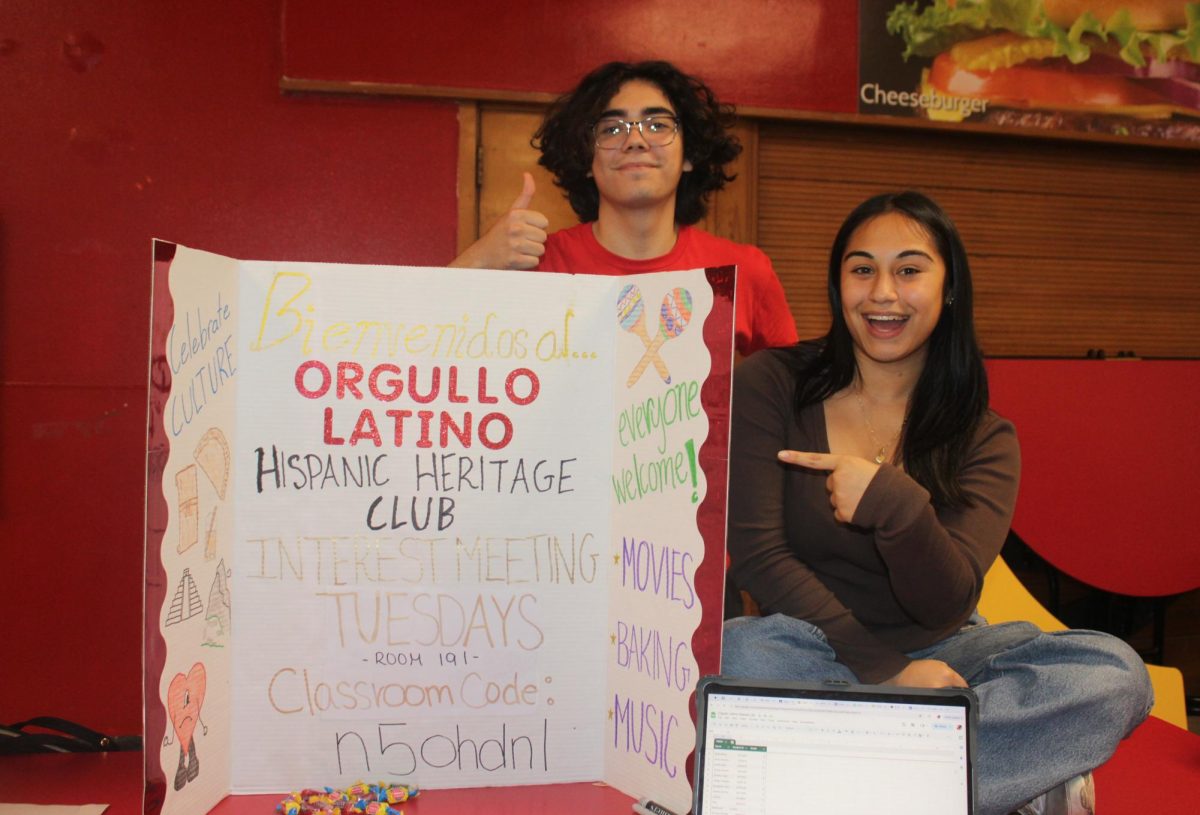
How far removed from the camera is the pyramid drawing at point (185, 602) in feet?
3.88

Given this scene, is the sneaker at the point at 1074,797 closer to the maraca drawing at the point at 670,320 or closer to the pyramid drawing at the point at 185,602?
the maraca drawing at the point at 670,320

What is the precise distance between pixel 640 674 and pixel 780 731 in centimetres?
21

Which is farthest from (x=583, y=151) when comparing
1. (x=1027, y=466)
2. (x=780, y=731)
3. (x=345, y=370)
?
(x=1027, y=466)

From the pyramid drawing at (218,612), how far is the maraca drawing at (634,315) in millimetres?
634

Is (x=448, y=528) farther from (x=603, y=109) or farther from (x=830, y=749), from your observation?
(x=603, y=109)

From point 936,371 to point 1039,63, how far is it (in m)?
2.08

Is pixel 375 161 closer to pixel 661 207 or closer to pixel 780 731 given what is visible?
pixel 661 207

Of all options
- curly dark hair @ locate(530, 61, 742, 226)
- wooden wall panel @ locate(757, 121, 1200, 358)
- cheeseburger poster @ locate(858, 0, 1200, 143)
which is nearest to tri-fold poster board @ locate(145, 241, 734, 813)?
curly dark hair @ locate(530, 61, 742, 226)

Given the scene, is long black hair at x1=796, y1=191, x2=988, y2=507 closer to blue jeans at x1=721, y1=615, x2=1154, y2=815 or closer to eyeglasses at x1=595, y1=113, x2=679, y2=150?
blue jeans at x1=721, y1=615, x2=1154, y2=815

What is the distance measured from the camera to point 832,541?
1523mm

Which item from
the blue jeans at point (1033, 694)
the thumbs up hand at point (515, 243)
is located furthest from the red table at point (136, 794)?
the thumbs up hand at point (515, 243)

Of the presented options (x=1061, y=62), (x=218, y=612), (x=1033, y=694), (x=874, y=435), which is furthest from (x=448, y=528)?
(x=1061, y=62)

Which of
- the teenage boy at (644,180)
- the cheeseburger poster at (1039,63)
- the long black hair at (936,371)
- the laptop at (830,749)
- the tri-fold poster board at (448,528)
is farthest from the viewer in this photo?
the cheeseburger poster at (1039,63)

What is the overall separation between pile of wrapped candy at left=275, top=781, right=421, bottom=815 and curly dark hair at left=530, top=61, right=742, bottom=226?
1.23m
